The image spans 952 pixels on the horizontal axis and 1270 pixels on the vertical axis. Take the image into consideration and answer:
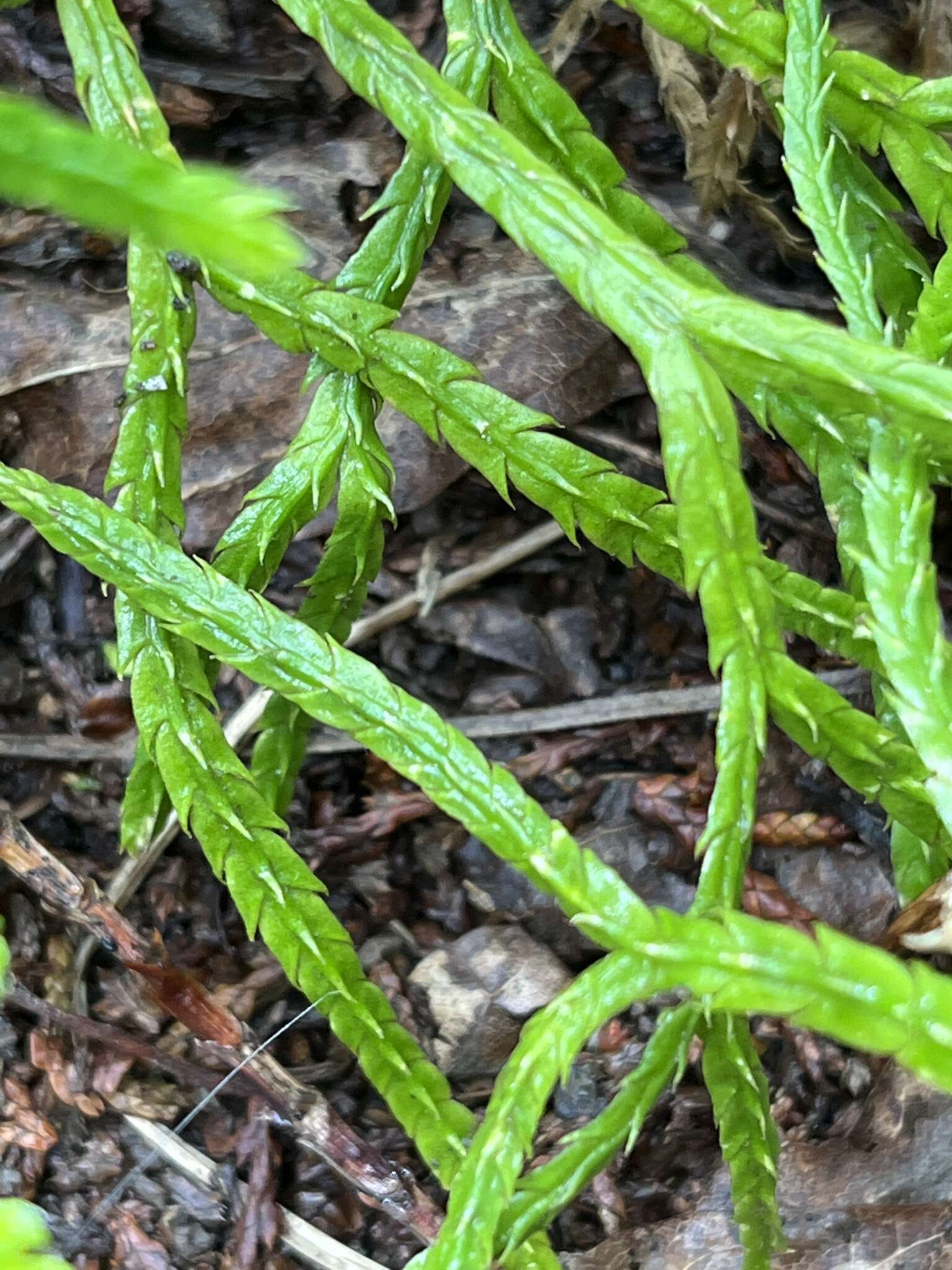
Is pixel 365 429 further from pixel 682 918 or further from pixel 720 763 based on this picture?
pixel 682 918

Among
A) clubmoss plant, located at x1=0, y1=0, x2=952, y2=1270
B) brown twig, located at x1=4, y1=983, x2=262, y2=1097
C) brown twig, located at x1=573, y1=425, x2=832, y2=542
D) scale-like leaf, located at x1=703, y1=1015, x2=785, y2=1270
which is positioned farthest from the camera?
brown twig, located at x1=573, y1=425, x2=832, y2=542

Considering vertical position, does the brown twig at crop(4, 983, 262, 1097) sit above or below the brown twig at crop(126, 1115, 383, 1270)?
above

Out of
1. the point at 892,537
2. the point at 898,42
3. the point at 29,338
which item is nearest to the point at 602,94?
the point at 898,42

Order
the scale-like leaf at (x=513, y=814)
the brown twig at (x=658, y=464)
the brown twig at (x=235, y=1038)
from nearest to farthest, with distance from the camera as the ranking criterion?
1. the scale-like leaf at (x=513, y=814)
2. the brown twig at (x=235, y=1038)
3. the brown twig at (x=658, y=464)

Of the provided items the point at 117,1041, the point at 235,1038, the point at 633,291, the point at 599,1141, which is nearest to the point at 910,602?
the point at 633,291

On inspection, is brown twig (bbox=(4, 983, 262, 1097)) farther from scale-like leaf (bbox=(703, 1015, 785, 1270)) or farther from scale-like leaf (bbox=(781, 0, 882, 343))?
scale-like leaf (bbox=(781, 0, 882, 343))

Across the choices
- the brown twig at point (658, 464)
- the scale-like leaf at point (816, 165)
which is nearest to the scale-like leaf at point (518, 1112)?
the scale-like leaf at point (816, 165)

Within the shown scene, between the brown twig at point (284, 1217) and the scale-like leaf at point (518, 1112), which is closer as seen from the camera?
the scale-like leaf at point (518, 1112)

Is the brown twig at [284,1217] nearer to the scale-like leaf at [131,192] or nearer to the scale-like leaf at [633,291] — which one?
the scale-like leaf at [633,291]

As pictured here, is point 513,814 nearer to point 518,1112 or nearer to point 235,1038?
point 518,1112

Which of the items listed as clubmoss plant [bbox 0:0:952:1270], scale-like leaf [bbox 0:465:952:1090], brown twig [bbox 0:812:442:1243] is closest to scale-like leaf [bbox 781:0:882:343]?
clubmoss plant [bbox 0:0:952:1270]
